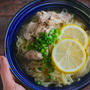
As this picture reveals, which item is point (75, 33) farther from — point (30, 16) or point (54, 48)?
point (30, 16)

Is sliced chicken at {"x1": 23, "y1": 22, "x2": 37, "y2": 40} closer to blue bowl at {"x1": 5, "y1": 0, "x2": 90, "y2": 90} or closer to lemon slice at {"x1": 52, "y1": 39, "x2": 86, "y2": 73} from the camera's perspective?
blue bowl at {"x1": 5, "y1": 0, "x2": 90, "y2": 90}

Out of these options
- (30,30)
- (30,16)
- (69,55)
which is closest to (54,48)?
(69,55)

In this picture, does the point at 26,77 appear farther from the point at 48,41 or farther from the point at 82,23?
the point at 82,23

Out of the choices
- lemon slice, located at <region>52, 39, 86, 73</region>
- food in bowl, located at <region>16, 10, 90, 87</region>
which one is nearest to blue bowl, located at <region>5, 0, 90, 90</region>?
food in bowl, located at <region>16, 10, 90, 87</region>

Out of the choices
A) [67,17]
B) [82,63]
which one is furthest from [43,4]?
[82,63]

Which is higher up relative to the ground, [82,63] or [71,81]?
[82,63]

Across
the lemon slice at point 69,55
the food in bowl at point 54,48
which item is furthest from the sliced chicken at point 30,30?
the lemon slice at point 69,55
